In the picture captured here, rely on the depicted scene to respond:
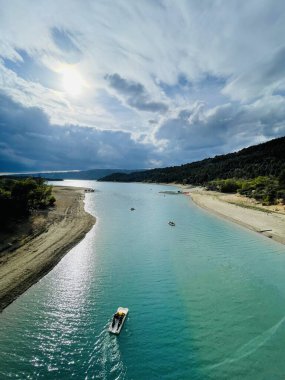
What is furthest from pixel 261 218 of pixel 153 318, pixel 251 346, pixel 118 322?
pixel 118 322

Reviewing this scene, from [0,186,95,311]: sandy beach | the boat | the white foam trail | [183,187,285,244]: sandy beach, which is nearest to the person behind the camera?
the white foam trail

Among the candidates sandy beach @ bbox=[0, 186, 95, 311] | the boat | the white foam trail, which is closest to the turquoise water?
the white foam trail

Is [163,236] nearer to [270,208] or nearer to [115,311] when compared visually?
[115,311]

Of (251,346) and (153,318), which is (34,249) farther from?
(251,346)

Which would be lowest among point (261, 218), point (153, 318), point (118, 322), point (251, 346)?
point (251, 346)

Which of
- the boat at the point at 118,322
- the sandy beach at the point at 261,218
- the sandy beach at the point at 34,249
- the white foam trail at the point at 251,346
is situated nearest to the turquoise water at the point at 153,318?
the white foam trail at the point at 251,346

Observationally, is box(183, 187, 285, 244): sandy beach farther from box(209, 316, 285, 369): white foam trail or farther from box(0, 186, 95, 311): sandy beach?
box(0, 186, 95, 311): sandy beach

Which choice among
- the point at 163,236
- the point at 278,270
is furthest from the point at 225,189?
the point at 278,270
